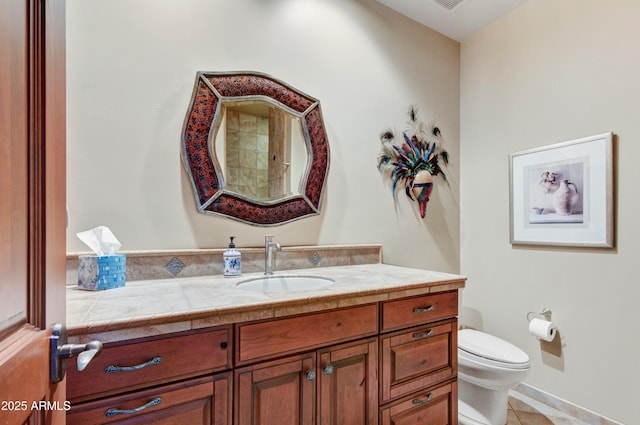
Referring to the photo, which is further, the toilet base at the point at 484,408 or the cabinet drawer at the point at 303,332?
Answer: the toilet base at the point at 484,408

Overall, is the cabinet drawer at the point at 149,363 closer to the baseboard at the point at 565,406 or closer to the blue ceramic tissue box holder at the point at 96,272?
the blue ceramic tissue box holder at the point at 96,272

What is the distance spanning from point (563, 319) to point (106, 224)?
2557 mm

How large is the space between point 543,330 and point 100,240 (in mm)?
2399

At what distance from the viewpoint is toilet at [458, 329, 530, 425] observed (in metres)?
1.66

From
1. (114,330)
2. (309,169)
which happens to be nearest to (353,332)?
(114,330)

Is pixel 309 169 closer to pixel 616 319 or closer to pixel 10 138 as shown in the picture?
pixel 10 138

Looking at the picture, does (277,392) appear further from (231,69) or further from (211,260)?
(231,69)

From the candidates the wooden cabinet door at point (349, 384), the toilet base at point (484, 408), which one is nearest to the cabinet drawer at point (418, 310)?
the wooden cabinet door at point (349, 384)

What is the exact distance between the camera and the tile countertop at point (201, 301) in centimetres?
81

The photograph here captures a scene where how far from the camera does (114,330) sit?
2.59ft

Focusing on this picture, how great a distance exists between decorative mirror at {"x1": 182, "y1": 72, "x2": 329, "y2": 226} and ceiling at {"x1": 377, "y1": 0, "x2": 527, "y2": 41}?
3.53 ft

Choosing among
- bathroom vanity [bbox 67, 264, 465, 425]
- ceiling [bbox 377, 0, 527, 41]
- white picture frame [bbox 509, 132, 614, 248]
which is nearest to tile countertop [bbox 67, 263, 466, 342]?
bathroom vanity [bbox 67, 264, 465, 425]

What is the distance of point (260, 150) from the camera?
1.67m

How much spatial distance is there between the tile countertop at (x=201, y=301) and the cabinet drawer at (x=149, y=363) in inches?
1.5
